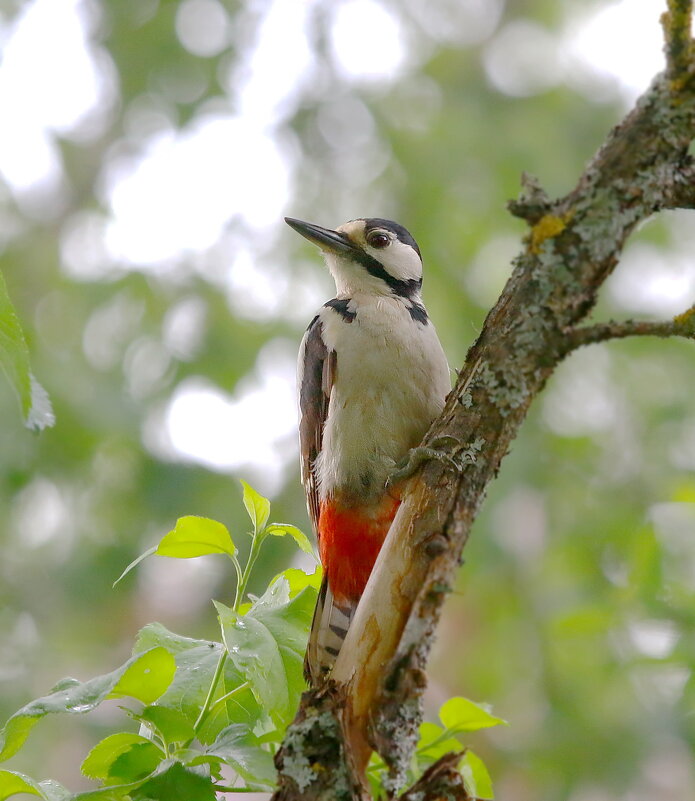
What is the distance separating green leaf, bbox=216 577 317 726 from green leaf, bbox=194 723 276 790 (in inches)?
3.0

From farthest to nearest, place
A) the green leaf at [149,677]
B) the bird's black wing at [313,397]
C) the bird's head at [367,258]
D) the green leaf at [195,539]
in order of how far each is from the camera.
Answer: the bird's head at [367,258] < the bird's black wing at [313,397] < the green leaf at [195,539] < the green leaf at [149,677]

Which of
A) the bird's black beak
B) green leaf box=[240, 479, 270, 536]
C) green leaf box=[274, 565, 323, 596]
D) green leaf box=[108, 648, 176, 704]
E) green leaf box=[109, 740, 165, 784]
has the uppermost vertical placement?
the bird's black beak

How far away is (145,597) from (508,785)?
3.64m

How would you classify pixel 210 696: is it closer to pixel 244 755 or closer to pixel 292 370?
pixel 244 755

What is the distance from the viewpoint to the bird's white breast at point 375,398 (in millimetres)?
3439

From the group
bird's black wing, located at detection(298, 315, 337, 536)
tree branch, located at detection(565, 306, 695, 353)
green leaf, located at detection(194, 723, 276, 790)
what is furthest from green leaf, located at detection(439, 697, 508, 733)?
bird's black wing, located at detection(298, 315, 337, 536)

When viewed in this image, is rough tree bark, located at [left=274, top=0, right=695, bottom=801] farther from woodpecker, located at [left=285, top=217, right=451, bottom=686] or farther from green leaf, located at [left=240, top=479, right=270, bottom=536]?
woodpecker, located at [left=285, top=217, right=451, bottom=686]

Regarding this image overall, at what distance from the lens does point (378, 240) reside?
424cm

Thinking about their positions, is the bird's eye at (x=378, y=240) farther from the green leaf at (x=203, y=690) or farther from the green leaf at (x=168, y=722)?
the green leaf at (x=168, y=722)

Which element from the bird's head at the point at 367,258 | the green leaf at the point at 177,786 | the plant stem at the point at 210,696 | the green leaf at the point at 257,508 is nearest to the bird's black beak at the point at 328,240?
the bird's head at the point at 367,258

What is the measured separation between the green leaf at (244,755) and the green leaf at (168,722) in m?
0.06

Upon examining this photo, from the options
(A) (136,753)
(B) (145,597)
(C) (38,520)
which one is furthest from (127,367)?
(A) (136,753)

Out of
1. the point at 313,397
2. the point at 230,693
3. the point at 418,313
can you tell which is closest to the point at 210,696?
the point at 230,693

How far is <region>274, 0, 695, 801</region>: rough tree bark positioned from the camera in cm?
185
